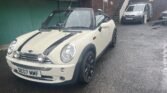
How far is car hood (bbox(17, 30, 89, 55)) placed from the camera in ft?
13.2

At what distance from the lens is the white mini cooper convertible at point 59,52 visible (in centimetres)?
384

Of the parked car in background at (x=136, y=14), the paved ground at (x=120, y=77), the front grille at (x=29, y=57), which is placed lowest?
the paved ground at (x=120, y=77)

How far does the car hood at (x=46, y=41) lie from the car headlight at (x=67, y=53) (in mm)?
175

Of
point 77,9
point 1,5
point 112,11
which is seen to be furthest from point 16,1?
point 112,11

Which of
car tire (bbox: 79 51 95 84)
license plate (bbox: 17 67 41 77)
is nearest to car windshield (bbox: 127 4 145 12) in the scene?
car tire (bbox: 79 51 95 84)

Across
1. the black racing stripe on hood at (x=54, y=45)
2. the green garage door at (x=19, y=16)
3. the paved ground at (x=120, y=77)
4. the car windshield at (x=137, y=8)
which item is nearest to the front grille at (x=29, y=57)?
the black racing stripe on hood at (x=54, y=45)

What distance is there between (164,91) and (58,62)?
211 cm

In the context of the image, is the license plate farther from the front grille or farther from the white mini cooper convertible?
the front grille

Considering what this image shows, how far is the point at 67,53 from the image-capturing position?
3.93 m

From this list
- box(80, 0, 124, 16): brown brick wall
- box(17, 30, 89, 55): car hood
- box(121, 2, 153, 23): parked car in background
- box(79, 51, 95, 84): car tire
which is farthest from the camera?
box(121, 2, 153, 23): parked car in background

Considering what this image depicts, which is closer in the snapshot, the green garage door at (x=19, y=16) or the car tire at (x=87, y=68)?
the car tire at (x=87, y=68)

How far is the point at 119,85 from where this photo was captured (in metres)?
4.48

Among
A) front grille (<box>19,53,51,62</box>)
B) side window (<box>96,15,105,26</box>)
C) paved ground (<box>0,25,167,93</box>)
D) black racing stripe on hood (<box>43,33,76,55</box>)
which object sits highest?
side window (<box>96,15,105,26</box>)

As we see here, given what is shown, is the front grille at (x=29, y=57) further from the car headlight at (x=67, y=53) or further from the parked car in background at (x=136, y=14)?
the parked car in background at (x=136, y=14)
